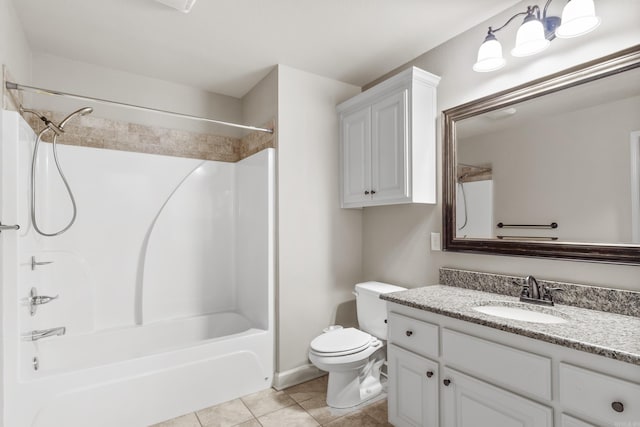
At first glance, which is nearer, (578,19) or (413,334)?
(578,19)

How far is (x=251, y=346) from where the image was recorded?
2.35 meters

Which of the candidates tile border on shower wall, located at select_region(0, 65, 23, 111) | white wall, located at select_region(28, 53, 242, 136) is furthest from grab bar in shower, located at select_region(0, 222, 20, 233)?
white wall, located at select_region(28, 53, 242, 136)

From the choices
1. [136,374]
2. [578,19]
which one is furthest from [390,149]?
[136,374]

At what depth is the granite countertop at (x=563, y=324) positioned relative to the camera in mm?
1065

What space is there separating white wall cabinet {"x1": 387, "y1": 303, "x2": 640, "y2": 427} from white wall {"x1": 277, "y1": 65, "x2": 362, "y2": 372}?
2.90 feet

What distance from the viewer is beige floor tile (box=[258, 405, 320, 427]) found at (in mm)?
1966

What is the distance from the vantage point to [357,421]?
199cm

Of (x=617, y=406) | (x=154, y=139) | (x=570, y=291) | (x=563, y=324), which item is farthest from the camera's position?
(x=154, y=139)

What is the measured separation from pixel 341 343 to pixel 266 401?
0.67 m

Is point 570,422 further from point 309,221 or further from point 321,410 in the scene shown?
point 309,221

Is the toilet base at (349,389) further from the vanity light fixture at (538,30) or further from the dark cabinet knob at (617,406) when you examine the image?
the vanity light fixture at (538,30)

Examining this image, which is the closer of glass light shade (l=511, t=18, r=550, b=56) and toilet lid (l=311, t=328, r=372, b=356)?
glass light shade (l=511, t=18, r=550, b=56)

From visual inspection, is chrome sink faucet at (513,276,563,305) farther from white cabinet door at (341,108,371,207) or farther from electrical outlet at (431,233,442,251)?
white cabinet door at (341,108,371,207)

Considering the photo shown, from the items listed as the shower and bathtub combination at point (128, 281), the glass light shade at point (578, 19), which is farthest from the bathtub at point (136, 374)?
the glass light shade at point (578, 19)
